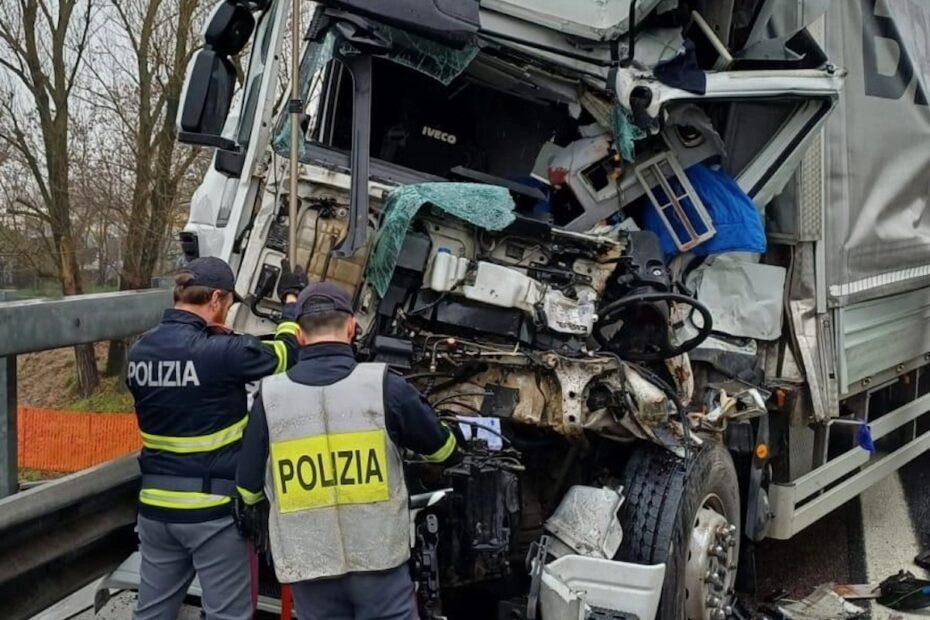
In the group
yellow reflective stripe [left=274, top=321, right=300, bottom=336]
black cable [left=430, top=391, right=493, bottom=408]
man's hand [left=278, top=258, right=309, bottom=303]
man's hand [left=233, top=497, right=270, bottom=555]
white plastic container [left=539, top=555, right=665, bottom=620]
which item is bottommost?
white plastic container [left=539, top=555, right=665, bottom=620]

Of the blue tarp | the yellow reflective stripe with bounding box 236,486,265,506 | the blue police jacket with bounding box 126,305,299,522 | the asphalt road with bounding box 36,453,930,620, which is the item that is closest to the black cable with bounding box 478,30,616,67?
the blue tarp

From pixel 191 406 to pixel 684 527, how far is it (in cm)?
180

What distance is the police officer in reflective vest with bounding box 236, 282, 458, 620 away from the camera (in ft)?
8.06

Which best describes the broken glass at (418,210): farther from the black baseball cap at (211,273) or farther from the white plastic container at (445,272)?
the black baseball cap at (211,273)

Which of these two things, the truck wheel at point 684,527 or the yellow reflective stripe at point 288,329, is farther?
the truck wheel at point 684,527

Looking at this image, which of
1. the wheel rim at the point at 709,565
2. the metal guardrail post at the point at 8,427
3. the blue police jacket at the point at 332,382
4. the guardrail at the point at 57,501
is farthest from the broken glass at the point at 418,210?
the wheel rim at the point at 709,565

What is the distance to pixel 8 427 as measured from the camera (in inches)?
116

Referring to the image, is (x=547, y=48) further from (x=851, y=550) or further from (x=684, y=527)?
(x=851, y=550)

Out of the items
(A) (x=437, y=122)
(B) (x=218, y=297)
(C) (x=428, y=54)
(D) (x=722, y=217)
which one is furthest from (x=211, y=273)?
(D) (x=722, y=217)

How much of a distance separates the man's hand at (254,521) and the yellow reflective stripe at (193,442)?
187 mm

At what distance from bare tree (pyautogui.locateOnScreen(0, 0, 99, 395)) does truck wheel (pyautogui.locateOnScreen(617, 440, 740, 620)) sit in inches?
490

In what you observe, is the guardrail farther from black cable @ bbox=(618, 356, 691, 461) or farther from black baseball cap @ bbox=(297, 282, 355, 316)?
black cable @ bbox=(618, 356, 691, 461)

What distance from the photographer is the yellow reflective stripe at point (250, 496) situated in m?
2.64

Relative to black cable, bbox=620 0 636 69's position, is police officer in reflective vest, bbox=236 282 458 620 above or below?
below
